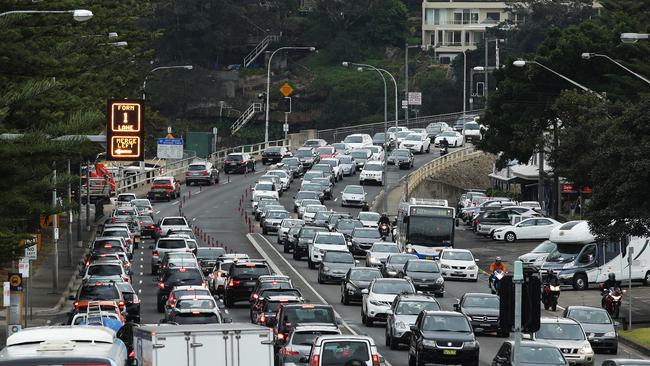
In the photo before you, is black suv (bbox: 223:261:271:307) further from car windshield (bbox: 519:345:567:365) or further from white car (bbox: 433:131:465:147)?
white car (bbox: 433:131:465:147)

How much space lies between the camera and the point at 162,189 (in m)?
89.4

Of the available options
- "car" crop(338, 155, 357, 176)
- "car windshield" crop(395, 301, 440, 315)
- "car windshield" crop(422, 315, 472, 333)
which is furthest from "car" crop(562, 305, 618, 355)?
"car" crop(338, 155, 357, 176)

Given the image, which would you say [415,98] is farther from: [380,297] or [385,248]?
[380,297]

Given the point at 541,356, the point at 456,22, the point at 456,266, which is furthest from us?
the point at 456,22

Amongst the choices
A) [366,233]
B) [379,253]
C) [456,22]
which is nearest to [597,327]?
[379,253]

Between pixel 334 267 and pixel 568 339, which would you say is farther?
pixel 334 267

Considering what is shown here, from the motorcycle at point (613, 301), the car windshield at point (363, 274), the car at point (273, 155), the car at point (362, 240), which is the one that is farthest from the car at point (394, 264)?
the car at point (273, 155)

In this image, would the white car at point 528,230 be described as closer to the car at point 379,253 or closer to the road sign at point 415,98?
the car at point 379,253

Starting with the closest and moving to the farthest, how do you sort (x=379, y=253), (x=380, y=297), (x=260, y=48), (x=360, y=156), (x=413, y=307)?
(x=413, y=307) → (x=380, y=297) → (x=379, y=253) → (x=360, y=156) → (x=260, y=48)

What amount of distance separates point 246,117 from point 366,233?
8409 centimetres

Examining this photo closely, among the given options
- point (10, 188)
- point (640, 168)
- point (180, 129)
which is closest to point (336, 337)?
point (10, 188)

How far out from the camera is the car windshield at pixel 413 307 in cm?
3712

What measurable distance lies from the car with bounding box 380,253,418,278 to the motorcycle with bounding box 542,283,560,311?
5032mm

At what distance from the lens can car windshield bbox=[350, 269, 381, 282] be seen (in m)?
46.8
